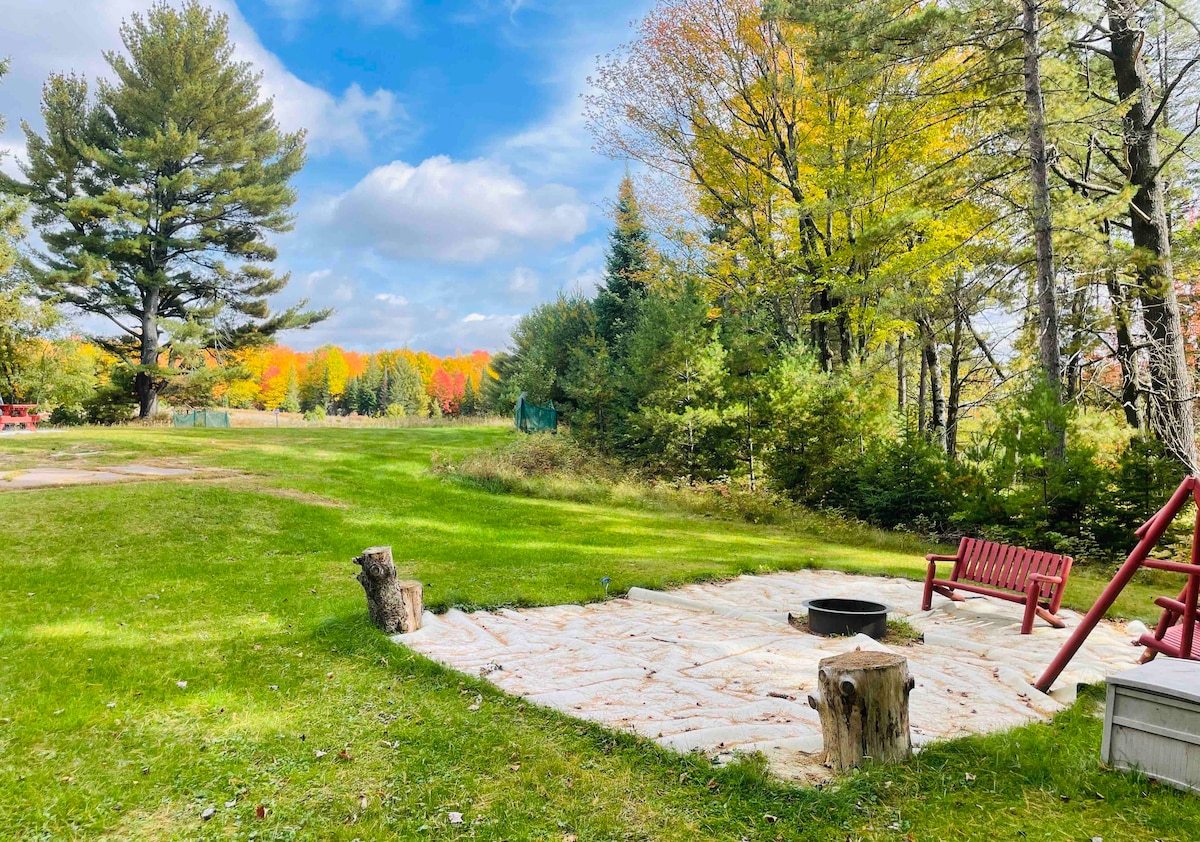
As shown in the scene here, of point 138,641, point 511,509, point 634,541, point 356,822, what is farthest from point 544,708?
point 511,509

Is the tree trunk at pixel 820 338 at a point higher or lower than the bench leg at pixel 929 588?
higher

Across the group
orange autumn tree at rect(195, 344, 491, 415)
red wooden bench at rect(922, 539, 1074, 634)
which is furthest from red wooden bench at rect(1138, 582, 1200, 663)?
orange autumn tree at rect(195, 344, 491, 415)

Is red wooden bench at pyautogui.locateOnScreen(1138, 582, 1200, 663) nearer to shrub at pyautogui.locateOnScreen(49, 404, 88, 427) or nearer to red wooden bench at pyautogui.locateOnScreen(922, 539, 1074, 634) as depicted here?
red wooden bench at pyautogui.locateOnScreen(922, 539, 1074, 634)

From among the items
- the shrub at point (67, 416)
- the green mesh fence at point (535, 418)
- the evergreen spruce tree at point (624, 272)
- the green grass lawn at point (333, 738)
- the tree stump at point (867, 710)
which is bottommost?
the green grass lawn at point (333, 738)

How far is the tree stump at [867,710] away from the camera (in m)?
2.94

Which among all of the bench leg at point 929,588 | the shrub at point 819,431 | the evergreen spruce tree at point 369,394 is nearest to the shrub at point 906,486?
the shrub at point 819,431

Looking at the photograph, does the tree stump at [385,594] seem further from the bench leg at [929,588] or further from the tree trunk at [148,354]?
the tree trunk at [148,354]

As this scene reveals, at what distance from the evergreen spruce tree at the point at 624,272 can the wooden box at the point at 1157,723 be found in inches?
688

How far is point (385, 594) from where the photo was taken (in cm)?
522

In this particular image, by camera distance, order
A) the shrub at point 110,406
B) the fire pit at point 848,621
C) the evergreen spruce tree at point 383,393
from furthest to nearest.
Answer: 1. the evergreen spruce tree at point 383,393
2. the shrub at point 110,406
3. the fire pit at point 848,621

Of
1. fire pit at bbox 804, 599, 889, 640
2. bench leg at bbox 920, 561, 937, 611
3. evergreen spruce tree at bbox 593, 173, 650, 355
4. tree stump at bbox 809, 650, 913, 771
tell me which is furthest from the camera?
evergreen spruce tree at bbox 593, 173, 650, 355

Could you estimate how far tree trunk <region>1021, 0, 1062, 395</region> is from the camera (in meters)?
9.34

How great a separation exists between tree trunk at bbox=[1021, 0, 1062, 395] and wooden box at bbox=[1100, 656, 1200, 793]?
25.4 feet

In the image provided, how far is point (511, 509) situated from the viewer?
38.5 ft
